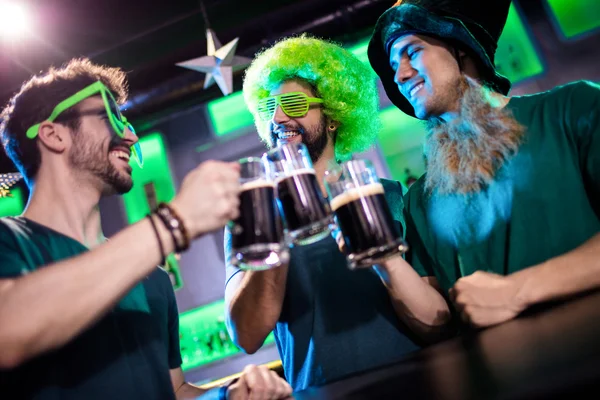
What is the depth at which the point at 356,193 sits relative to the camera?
1.25 m

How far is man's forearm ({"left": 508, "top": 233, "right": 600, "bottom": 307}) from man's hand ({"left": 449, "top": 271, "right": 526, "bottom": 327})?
25 millimetres

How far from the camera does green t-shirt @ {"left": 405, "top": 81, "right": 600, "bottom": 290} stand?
1387 millimetres

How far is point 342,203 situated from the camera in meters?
1.26

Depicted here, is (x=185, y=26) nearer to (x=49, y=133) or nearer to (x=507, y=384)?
(x=49, y=133)

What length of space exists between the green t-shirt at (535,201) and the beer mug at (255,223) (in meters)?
0.82

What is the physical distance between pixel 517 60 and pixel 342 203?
478 cm

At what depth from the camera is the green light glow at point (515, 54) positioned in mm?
4922

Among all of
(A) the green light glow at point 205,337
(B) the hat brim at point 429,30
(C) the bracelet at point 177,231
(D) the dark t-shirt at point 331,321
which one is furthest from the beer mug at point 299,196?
(A) the green light glow at point 205,337

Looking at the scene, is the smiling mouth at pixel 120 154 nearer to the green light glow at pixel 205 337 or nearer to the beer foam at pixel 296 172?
the beer foam at pixel 296 172

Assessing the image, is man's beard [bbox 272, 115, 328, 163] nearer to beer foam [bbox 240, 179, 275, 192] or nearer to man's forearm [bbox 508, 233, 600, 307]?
beer foam [bbox 240, 179, 275, 192]

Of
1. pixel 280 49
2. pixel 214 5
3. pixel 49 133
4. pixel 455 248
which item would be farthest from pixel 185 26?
pixel 455 248

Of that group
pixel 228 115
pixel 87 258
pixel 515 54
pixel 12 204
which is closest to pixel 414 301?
pixel 87 258

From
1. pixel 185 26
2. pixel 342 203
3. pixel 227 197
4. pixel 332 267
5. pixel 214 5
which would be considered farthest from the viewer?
pixel 185 26

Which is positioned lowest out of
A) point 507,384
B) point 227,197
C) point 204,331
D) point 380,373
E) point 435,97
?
point 204,331
